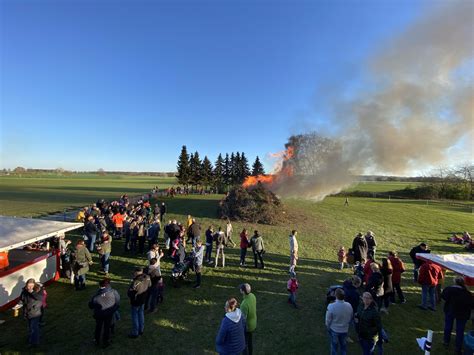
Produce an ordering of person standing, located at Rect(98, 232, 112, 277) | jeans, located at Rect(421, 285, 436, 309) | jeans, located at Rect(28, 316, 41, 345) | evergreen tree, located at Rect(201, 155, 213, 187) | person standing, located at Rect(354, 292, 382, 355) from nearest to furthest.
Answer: person standing, located at Rect(354, 292, 382, 355) → jeans, located at Rect(28, 316, 41, 345) → jeans, located at Rect(421, 285, 436, 309) → person standing, located at Rect(98, 232, 112, 277) → evergreen tree, located at Rect(201, 155, 213, 187)

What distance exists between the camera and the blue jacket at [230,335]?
452 centimetres

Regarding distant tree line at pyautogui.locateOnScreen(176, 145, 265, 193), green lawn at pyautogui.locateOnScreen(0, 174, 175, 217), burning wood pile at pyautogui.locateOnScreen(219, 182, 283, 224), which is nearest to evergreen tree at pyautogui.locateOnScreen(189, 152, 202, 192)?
distant tree line at pyautogui.locateOnScreen(176, 145, 265, 193)

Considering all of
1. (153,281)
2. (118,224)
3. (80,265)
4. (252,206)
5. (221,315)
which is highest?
(252,206)

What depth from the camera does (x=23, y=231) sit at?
9375 mm

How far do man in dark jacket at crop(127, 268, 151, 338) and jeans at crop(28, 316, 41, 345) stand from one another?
2.25 meters

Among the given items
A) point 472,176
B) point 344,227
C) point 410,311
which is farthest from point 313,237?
point 472,176

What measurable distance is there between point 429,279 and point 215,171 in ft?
169

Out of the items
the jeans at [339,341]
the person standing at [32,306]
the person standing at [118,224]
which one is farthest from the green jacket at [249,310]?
the person standing at [118,224]

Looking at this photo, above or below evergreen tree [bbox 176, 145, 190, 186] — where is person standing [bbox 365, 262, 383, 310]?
below

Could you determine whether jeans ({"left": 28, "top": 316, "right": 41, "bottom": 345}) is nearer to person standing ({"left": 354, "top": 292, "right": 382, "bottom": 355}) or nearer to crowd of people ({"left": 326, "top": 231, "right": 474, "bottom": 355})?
crowd of people ({"left": 326, "top": 231, "right": 474, "bottom": 355})

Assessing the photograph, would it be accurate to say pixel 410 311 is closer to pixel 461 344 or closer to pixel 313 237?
pixel 461 344

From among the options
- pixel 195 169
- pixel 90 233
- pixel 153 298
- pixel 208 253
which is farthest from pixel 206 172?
pixel 153 298

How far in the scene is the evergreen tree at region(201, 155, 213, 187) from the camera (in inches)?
2106

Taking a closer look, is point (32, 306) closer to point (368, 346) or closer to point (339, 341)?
point (339, 341)
